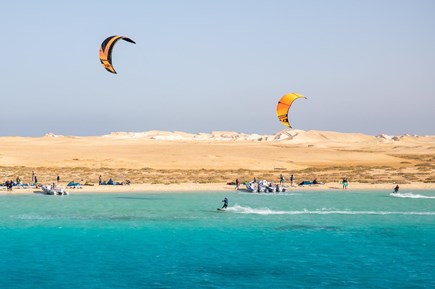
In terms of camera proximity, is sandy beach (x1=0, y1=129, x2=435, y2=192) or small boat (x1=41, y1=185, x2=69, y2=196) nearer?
small boat (x1=41, y1=185, x2=69, y2=196)

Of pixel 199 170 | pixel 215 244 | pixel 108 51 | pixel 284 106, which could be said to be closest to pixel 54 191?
pixel 108 51

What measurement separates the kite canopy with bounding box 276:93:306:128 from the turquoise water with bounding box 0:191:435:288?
669 centimetres

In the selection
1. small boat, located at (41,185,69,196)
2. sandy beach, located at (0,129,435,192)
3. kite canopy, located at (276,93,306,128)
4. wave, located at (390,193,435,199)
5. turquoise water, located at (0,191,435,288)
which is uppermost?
kite canopy, located at (276,93,306,128)

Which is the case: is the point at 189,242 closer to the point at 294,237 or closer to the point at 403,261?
the point at 294,237

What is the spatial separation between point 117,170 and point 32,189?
20.0 meters

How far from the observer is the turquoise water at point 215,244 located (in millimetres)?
22938

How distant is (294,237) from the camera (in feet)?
105

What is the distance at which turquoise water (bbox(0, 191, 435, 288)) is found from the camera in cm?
2294

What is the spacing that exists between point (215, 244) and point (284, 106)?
19.8m

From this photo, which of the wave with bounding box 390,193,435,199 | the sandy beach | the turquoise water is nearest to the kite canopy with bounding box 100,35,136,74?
the turquoise water

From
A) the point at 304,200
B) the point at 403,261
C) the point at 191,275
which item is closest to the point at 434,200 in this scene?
the point at 304,200

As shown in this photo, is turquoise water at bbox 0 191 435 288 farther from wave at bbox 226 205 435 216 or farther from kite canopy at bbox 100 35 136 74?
kite canopy at bbox 100 35 136 74

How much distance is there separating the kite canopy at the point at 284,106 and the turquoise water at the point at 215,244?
6686 millimetres

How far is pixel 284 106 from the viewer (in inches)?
1855
